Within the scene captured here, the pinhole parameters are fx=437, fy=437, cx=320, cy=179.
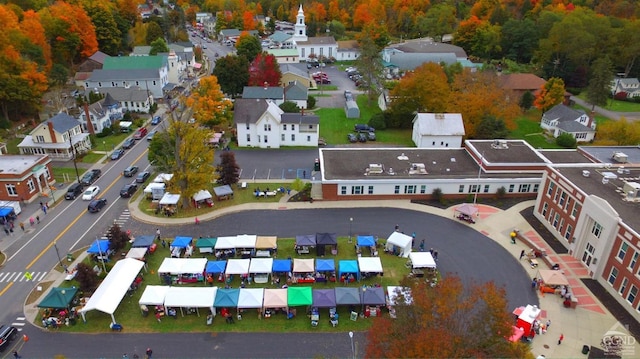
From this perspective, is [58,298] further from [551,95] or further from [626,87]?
[626,87]

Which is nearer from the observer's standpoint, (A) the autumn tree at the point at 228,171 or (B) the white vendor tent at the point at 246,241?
(B) the white vendor tent at the point at 246,241

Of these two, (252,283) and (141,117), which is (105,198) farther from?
(141,117)

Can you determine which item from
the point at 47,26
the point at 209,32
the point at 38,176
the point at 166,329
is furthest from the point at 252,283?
the point at 209,32

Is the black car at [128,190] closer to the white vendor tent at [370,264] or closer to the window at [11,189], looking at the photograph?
the window at [11,189]

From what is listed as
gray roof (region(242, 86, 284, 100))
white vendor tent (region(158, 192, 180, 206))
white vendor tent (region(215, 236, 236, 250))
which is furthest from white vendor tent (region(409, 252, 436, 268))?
gray roof (region(242, 86, 284, 100))

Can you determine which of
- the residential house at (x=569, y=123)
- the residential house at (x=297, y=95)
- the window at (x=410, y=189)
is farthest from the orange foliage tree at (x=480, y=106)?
the residential house at (x=297, y=95)

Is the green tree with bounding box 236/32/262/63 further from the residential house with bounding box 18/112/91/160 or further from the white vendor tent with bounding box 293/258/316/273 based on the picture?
the white vendor tent with bounding box 293/258/316/273
